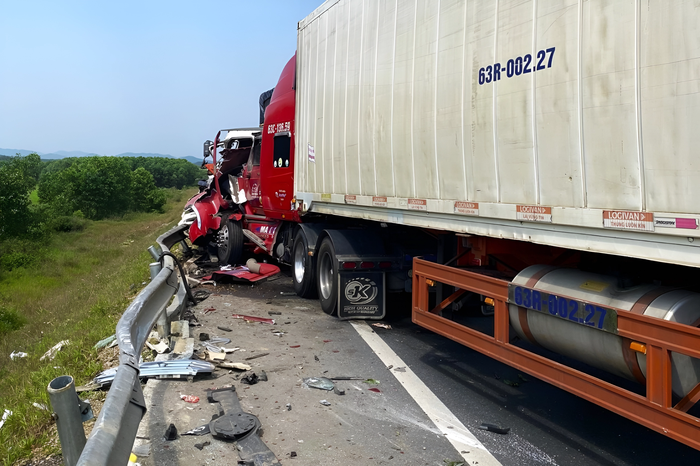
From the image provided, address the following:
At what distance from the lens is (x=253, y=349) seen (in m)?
6.52

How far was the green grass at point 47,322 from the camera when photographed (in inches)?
179

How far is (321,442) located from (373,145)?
12.4 feet

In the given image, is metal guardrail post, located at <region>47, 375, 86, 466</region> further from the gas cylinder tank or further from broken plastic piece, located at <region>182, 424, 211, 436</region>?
the gas cylinder tank

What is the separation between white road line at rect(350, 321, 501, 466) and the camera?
399 centimetres

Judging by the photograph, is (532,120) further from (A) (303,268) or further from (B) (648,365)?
(A) (303,268)

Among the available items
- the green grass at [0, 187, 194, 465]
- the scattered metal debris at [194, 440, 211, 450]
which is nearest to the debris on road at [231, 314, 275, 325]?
the green grass at [0, 187, 194, 465]

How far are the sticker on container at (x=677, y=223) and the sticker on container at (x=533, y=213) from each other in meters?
0.90

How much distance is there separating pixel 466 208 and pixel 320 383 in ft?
6.90

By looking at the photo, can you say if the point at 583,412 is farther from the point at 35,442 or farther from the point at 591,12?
the point at 35,442

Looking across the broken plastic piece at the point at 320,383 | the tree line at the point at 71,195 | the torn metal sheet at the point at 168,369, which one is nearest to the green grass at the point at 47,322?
the torn metal sheet at the point at 168,369

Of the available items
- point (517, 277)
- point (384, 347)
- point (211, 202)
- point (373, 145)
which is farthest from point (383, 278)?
point (211, 202)

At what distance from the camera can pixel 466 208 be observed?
5.12 metres

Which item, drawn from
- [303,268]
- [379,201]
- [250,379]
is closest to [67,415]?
[250,379]

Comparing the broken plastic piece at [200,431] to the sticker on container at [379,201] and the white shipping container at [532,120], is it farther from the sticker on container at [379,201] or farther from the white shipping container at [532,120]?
the sticker on container at [379,201]
